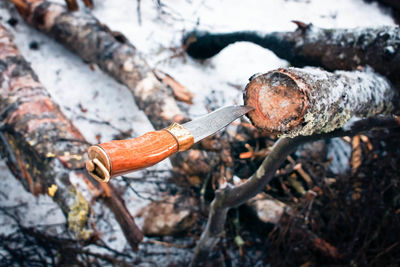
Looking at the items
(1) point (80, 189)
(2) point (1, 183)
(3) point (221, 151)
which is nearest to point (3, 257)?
(2) point (1, 183)

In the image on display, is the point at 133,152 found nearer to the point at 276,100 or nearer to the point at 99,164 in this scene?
the point at 99,164

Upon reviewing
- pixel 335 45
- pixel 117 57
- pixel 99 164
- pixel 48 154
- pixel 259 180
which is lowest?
pixel 48 154

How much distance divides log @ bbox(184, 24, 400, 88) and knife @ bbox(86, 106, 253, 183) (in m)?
1.16

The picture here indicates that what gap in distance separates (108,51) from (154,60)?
441 mm

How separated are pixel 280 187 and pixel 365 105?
1.17 metres

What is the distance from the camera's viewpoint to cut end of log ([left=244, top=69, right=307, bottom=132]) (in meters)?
0.65

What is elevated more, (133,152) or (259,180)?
(133,152)

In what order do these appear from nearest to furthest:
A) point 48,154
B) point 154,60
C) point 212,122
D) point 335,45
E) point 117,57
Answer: point 212,122 < point 48,154 < point 335,45 < point 117,57 < point 154,60

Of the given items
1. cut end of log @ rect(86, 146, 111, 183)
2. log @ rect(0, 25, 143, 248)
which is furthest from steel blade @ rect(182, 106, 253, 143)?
log @ rect(0, 25, 143, 248)

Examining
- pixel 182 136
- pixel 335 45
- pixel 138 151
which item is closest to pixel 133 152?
pixel 138 151

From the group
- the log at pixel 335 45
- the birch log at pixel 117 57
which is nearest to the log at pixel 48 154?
the birch log at pixel 117 57

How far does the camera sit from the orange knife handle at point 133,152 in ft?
1.59

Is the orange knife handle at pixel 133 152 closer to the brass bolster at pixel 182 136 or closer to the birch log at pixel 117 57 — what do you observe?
the brass bolster at pixel 182 136

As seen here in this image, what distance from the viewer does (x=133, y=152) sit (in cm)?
51
